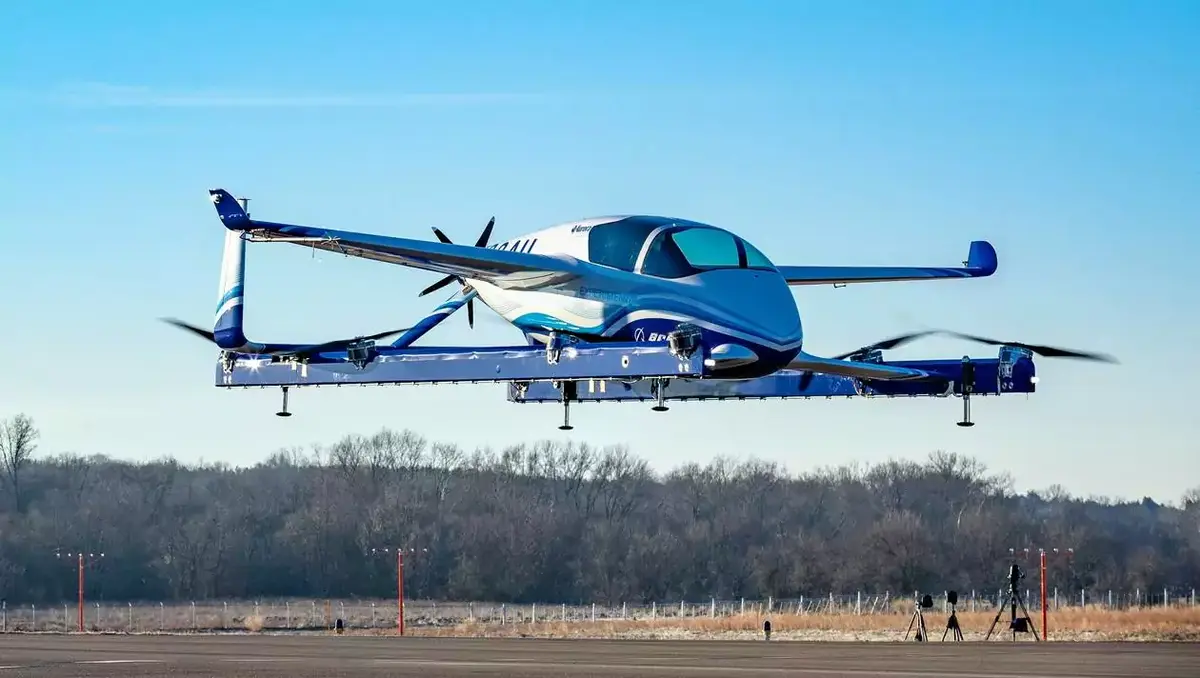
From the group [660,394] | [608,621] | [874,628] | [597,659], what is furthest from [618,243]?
[608,621]

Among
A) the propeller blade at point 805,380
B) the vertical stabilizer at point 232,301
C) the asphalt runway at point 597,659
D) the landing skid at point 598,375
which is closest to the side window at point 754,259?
the landing skid at point 598,375

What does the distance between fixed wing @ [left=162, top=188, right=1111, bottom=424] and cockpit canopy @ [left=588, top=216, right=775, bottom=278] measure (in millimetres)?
22

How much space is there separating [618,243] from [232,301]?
968cm

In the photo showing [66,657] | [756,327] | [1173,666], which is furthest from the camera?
[66,657]

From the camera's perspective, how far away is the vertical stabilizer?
41719 millimetres

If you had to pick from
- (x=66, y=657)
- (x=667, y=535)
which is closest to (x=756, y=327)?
(x=66, y=657)

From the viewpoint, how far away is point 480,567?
122875 mm

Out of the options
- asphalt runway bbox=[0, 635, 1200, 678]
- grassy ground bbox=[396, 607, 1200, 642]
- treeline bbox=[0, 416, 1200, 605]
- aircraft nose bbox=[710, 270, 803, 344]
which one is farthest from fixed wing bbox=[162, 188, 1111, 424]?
treeline bbox=[0, 416, 1200, 605]

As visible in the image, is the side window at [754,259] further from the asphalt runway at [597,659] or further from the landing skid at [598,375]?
the asphalt runway at [597,659]

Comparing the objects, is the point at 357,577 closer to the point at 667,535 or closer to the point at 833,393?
the point at 667,535

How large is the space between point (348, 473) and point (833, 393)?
101665 mm

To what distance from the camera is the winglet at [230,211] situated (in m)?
36.8

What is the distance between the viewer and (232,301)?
4178 cm

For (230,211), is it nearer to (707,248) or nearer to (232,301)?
(232,301)
